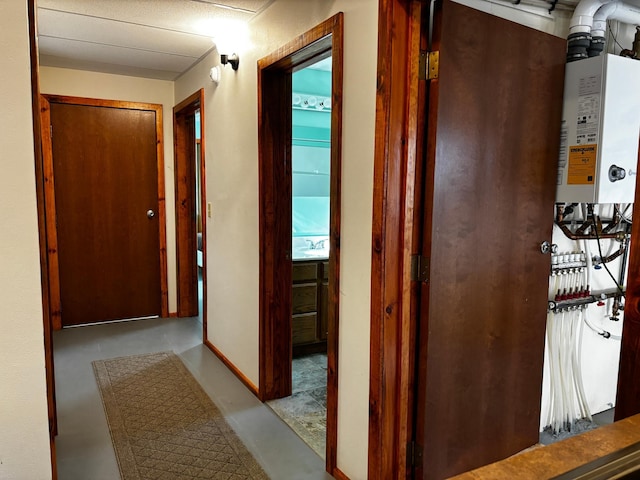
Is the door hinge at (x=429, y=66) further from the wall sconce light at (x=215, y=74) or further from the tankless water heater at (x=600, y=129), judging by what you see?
the wall sconce light at (x=215, y=74)

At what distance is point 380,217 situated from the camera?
1.77 meters

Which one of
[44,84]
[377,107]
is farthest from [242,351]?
[44,84]

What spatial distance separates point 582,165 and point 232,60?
2.20 m

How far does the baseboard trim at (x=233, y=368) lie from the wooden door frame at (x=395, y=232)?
127 centimetres

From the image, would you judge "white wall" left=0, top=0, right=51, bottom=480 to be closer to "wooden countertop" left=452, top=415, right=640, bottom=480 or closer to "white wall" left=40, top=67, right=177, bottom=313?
"wooden countertop" left=452, top=415, right=640, bottom=480

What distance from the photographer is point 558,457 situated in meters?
0.70

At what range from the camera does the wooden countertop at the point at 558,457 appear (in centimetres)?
67

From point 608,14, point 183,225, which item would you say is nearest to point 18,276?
point 608,14

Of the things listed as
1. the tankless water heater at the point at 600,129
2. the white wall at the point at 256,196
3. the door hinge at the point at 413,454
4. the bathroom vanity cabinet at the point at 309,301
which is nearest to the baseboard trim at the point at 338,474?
the white wall at the point at 256,196

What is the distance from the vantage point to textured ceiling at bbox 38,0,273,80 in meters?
2.66

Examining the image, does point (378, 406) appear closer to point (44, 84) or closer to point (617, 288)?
point (617, 288)

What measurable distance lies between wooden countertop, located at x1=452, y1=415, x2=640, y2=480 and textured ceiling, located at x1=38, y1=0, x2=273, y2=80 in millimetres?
2579

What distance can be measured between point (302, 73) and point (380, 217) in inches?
103

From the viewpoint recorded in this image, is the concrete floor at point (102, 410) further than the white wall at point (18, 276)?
Yes
